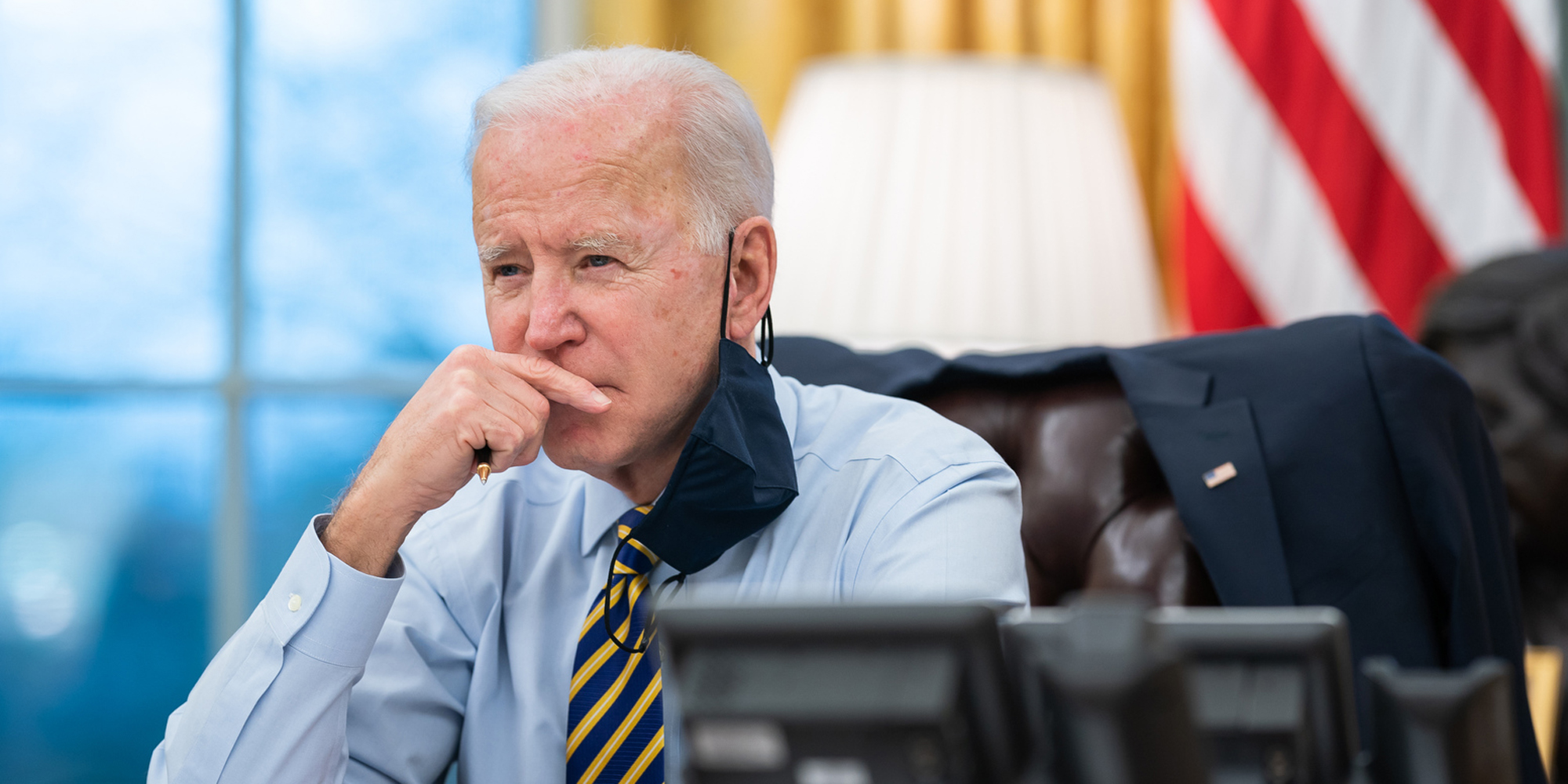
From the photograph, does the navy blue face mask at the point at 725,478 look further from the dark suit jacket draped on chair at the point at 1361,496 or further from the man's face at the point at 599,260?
the dark suit jacket draped on chair at the point at 1361,496

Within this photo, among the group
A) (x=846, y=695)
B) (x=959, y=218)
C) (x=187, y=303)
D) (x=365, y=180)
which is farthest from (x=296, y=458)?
(x=846, y=695)

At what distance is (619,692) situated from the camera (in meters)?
1.04

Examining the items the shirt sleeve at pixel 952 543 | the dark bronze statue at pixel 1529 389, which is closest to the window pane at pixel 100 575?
the shirt sleeve at pixel 952 543

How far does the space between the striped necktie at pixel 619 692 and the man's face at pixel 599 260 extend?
4.0 inches

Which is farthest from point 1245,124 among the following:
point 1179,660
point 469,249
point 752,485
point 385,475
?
point 1179,660

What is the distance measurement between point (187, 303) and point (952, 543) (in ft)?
5.79

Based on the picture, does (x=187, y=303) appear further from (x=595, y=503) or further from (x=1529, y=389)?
(x=1529, y=389)

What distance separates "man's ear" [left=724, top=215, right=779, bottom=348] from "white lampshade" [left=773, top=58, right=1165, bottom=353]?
0.69 meters

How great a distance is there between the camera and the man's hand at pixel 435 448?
98 centimetres

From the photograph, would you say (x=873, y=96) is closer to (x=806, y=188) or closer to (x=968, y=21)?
(x=806, y=188)

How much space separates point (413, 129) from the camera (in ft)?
7.98

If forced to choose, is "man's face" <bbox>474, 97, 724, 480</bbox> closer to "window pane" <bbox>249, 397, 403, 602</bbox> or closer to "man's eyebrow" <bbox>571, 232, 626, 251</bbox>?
"man's eyebrow" <bbox>571, 232, 626, 251</bbox>

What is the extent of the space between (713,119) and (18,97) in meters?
1.62

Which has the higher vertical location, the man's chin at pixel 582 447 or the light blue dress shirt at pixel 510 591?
the man's chin at pixel 582 447
